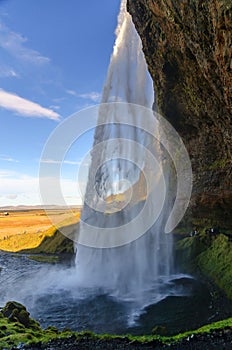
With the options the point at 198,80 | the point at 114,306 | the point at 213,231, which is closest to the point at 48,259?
the point at 213,231

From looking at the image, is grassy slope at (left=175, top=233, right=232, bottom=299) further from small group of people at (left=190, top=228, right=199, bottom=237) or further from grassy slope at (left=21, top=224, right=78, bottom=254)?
grassy slope at (left=21, top=224, right=78, bottom=254)

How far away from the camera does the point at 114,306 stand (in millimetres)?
19953

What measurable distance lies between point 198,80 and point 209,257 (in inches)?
827

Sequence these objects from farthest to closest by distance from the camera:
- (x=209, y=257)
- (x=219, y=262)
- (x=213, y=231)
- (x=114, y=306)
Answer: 1. (x=209, y=257)
2. (x=213, y=231)
3. (x=219, y=262)
4. (x=114, y=306)

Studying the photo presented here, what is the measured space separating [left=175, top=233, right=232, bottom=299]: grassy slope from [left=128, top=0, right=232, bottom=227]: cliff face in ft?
15.6

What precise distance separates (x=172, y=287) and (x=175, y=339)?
12.7m

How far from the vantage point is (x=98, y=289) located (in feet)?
82.2

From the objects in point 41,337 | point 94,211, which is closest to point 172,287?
point 41,337

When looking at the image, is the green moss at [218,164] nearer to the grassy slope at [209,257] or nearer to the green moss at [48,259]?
the grassy slope at [209,257]

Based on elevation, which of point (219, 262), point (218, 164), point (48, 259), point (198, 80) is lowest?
point (48, 259)

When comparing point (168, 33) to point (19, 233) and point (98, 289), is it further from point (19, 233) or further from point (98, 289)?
point (19, 233)

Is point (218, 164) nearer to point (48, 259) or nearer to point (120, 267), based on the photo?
point (120, 267)

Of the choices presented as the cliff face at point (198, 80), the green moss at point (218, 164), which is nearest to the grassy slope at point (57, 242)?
the cliff face at point (198, 80)

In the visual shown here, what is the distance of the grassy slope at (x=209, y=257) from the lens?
81.7 ft
